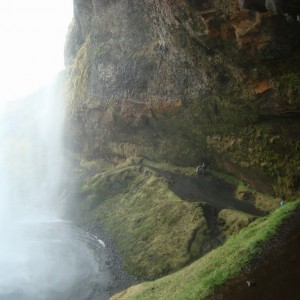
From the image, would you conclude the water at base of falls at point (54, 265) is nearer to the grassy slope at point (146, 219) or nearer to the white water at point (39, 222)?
the white water at point (39, 222)

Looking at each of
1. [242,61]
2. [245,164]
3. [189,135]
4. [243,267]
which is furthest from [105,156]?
[243,267]

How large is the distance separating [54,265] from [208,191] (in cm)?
1797

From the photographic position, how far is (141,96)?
164 ft

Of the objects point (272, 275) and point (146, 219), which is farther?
point (146, 219)

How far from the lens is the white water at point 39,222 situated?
111 ft

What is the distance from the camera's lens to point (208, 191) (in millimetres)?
41562

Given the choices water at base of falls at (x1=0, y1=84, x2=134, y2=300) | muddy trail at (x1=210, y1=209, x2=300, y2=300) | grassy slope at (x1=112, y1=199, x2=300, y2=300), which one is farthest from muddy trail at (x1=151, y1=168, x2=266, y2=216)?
muddy trail at (x1=210, y1=209, x2=300, y2=300)

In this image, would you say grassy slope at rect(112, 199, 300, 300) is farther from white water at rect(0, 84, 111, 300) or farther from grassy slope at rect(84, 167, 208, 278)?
white water at rect(0, 84, 111, 300)

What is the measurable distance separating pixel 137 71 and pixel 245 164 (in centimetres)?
1966

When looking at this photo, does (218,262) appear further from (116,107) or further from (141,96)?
(116,107)

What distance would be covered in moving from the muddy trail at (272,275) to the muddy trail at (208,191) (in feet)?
41.1

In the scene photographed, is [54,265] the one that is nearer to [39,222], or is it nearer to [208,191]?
[39,222]

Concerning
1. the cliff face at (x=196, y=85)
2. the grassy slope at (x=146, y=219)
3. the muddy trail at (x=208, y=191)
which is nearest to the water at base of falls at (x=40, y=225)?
the grassy slope at (x=146, y=219)

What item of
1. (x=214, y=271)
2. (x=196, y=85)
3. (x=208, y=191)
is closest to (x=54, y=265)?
(x=208, y=191)
